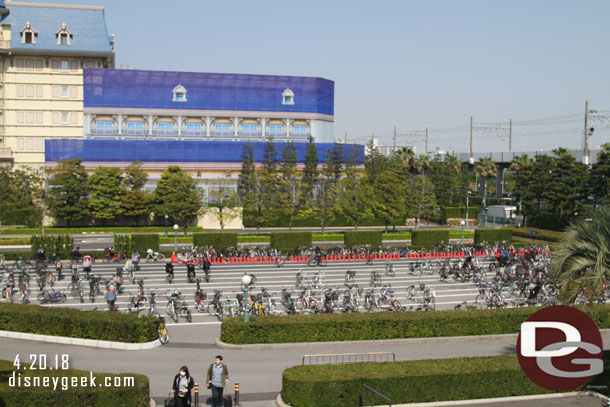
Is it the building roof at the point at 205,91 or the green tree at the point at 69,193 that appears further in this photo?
the building roof at the point at 205,91

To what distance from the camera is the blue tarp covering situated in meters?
66.8

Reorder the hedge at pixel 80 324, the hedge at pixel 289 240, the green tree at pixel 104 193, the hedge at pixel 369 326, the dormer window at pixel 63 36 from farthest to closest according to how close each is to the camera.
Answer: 1. the dormer window at pixel 63 36
2. the green tree at pixel 104 193
3. the hedge at pixel 289 240
4. the hedge at pixel 369 326
5. the hedge at pixel 80 324

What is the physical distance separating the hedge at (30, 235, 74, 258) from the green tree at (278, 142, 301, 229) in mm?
25190

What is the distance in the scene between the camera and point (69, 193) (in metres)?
58.4

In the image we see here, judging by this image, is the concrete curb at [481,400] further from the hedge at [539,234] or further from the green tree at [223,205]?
the green tree at [223,205]

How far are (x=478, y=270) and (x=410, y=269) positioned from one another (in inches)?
162

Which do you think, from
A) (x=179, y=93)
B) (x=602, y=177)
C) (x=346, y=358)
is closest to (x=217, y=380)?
(x=346, y=358)

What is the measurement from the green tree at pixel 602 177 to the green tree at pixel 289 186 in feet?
94.7

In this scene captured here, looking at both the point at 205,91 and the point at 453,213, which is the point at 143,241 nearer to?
the point at 205,91

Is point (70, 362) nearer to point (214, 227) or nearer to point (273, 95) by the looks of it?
point (214, 227)

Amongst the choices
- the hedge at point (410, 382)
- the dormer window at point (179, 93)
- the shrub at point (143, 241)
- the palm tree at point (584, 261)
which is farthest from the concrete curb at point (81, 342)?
the dormer window at point (179, 93)

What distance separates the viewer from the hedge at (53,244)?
38.5 meters

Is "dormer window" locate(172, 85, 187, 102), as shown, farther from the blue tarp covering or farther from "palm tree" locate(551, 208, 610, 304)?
"palm tree" locate(551, 208, 610, 304)

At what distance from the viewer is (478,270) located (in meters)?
35.8
